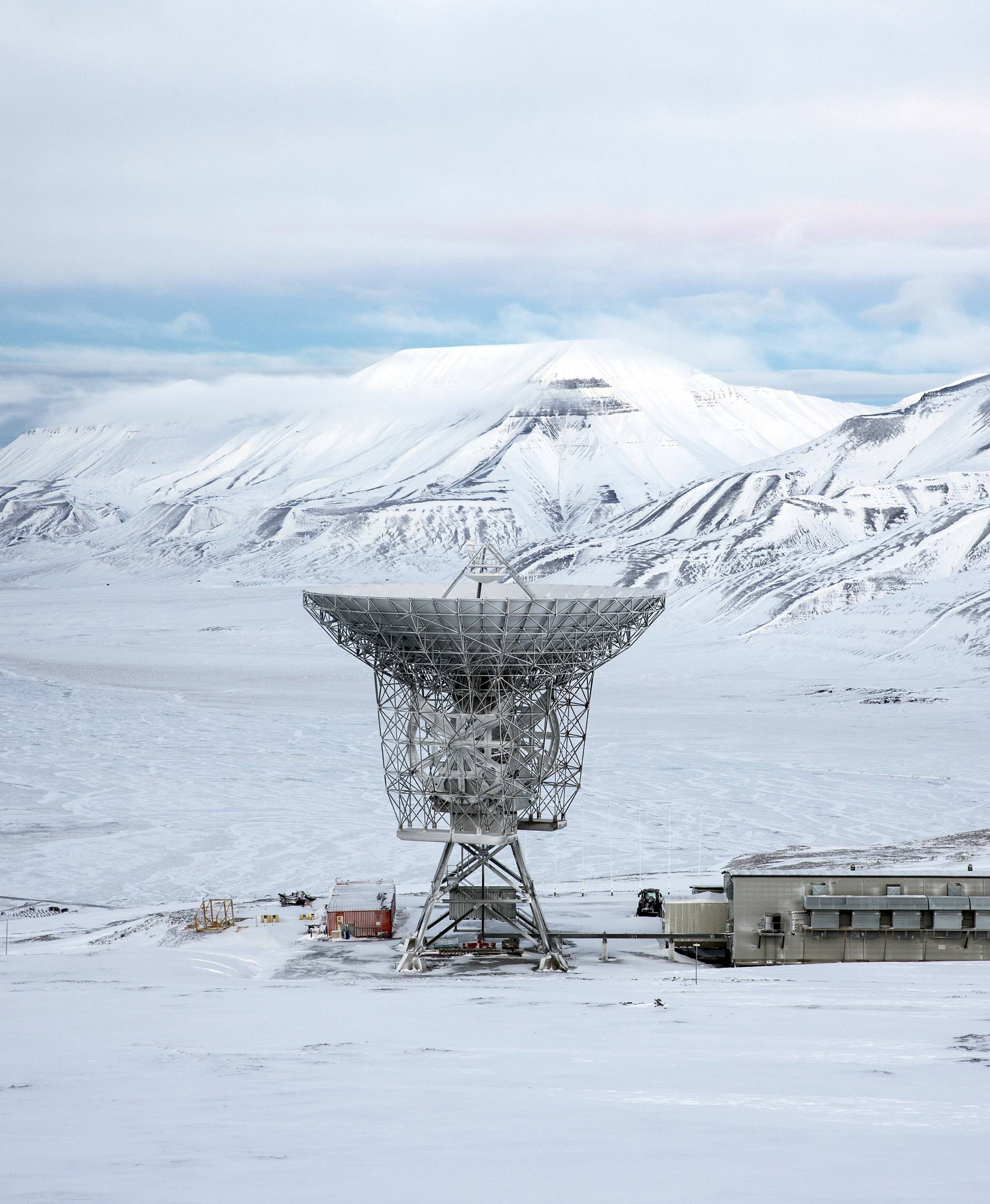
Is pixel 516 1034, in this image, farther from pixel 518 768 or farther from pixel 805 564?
pixel 805 564

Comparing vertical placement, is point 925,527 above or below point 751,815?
above

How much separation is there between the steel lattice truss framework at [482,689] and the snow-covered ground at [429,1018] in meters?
4.00

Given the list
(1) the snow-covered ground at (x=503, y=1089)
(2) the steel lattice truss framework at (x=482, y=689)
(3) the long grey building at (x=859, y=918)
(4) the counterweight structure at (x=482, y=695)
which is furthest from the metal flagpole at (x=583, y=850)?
(1) the snow-covered ground at (x=503, y=1089)

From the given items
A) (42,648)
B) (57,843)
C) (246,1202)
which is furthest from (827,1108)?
(42,648)

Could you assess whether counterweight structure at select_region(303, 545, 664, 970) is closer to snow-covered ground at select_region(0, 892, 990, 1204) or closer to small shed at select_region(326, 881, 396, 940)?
small shed at select_region(326, 881, 396, 940)

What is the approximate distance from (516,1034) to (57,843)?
3656cm

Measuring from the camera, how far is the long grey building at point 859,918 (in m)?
30.9

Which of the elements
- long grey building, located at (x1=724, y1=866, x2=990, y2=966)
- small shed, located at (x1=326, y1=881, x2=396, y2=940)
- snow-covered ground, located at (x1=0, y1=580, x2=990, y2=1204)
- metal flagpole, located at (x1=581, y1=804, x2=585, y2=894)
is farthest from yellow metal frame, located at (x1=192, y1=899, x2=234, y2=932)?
long grey building, located at (x1=724, y1=866, x2=990, y2=966)

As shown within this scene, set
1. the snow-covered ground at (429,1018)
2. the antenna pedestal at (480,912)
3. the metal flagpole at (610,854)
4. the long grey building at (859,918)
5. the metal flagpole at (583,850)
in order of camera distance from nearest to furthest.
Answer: the snow-covered ground at (429,1018) < the long grey building at (859,918) < the antenna pedestal at (480,912) < the metal flagpole at (610,854) < the metal flagpole at (583,850)

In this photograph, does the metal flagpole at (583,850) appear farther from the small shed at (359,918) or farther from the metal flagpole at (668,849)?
the small shed at (359,918)

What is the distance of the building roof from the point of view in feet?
119

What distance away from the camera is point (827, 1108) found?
14.8 meters

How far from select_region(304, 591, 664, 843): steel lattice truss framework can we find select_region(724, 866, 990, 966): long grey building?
17.3 feet

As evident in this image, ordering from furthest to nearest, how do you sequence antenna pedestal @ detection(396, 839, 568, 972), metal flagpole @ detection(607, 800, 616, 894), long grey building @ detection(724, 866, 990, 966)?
1. metal flagpole @ detection(607, 800, 616, 894)
2. antenna pedestal @ detection(396, 839, 568, 972)
3. long grey building @ detection(724, 866, 990, 966)
